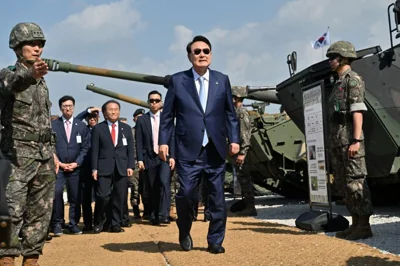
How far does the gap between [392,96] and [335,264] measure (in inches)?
132

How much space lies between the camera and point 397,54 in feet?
24.8

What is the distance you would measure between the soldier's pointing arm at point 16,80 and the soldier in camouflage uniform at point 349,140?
3.13 metres

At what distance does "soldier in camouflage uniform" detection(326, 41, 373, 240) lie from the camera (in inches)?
242

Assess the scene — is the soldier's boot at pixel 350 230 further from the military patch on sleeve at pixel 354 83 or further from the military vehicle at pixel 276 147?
the military vehicle at pixel 276 147

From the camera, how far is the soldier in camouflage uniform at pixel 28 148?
4598mm

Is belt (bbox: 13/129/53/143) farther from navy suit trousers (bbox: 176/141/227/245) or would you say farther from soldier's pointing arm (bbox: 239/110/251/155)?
soldier's pointing arm (bbox: 239/110/251/155)

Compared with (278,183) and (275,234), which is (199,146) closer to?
(275,234)

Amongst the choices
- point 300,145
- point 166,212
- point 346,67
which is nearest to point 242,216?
point 166,212

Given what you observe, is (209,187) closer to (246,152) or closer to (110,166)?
(110,166)

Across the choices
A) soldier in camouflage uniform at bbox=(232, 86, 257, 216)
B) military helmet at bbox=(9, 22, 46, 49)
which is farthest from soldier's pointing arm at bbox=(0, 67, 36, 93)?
soldier in camouflage uniform at bbox=(232, 86, 257, 216)

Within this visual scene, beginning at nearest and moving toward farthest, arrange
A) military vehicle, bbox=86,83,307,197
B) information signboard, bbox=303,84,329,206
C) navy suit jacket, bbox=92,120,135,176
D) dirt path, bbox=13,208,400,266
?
dirt path, bbox=13,208,400,266 → information signboard, bbox=303,84,329,206 → navy suit jacket, bbox=92,120,135,176 → military vehicle, bbox=86,83,307,197

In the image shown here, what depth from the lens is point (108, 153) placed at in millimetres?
8695

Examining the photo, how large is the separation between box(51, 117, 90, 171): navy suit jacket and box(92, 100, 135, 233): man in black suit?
191 millimetres

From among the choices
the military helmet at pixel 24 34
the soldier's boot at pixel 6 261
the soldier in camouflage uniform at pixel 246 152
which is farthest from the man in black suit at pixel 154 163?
the soldier's boot at pixel 6 261
